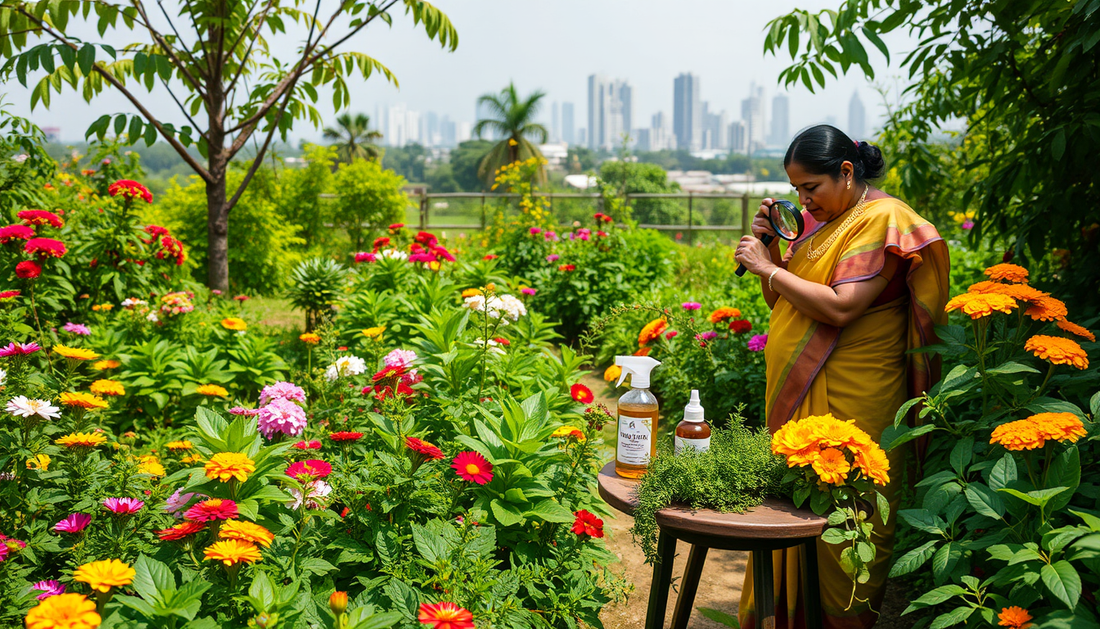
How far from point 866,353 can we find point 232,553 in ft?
5.49

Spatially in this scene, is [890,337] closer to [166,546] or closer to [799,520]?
[799,520]

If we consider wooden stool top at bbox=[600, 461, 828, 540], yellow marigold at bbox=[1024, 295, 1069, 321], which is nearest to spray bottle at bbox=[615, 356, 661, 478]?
wooden stool top at bbox=[600, 461, 828, 540]

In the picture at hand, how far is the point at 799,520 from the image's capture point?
1.52 metres

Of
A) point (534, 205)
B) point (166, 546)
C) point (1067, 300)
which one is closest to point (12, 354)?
point (166, 546)

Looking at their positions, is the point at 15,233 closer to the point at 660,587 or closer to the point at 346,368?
the point at 346,368

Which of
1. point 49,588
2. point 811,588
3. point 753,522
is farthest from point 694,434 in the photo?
point 49,588

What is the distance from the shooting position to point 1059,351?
163 cm

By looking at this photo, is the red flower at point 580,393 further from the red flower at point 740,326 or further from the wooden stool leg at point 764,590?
the red flower at point 740,326

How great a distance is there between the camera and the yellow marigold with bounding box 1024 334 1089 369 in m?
1.63

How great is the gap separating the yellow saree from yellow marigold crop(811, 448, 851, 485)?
0.66 metres

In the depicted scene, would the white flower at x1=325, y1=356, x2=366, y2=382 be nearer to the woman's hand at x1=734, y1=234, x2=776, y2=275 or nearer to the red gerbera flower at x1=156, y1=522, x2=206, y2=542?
the red gerbera flower at x1=156, y1=522, x2=206, y2=542

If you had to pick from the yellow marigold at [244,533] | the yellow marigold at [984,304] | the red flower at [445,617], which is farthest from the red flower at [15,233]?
the yellow marigold at [984,304]

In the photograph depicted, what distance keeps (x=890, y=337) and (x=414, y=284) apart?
3778mm

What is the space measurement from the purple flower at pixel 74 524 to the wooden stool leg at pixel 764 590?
1.68m
